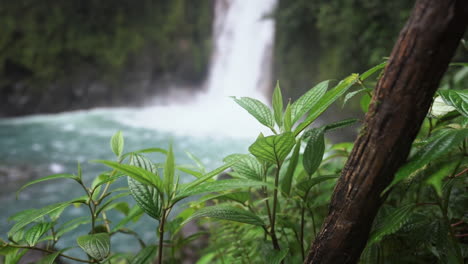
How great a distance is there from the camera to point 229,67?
38.4ft

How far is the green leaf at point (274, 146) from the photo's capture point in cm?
46

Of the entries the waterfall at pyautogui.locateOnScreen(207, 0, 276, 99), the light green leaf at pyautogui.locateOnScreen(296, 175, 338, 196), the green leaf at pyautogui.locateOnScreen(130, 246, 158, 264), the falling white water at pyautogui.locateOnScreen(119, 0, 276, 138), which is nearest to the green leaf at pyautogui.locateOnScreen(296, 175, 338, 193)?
the light green leaf at pyautogui.locateOnScreen(296, 175, 338, 196)

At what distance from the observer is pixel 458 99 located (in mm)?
473

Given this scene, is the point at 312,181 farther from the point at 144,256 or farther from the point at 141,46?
the point at 141,46

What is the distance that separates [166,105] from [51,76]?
3861mm

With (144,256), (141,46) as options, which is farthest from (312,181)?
(141,46)

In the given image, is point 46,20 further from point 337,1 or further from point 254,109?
point 254,109

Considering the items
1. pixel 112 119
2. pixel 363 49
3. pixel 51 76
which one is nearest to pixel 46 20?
pixel 51 76

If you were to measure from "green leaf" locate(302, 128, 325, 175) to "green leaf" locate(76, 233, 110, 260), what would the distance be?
1.26ft

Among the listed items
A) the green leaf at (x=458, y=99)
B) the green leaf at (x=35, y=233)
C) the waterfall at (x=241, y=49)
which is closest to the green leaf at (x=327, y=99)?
the green leaf at (x=458, y=99)

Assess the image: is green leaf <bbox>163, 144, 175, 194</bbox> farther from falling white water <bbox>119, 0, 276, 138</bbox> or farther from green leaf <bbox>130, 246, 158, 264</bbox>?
falling white water <bbox>119, 0, 276, 138</bbox>

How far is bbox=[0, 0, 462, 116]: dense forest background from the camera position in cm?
536

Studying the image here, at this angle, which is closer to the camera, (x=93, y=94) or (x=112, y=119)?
(x=112, y=119)

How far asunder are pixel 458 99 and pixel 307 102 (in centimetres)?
23
